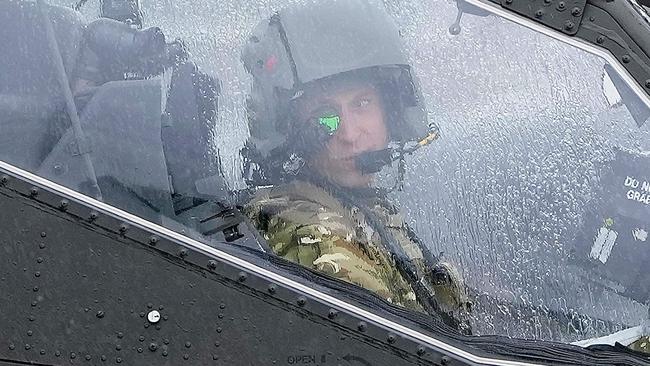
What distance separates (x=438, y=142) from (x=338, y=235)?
36 cm

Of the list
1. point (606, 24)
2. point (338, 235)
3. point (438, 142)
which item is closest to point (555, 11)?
point (606, 24)

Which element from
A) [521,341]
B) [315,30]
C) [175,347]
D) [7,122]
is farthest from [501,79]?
[7,122]

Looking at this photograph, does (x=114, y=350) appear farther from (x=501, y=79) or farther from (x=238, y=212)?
(x=501, y=79)

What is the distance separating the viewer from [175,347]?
2.30 metres

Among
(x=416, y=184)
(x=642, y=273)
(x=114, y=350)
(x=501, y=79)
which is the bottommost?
(x=114, y=350)

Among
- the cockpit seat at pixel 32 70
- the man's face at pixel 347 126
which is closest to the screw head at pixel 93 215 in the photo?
the cockpit seat at pixel 32 70

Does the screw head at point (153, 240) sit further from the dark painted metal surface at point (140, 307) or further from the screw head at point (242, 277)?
the screw head at point (242, 277)

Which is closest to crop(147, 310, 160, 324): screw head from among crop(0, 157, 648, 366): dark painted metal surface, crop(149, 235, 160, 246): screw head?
crop(0, 157, 648, 366): dark painted metal surface

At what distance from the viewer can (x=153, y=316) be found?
7.54ft

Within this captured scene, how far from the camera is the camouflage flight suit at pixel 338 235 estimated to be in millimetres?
2480

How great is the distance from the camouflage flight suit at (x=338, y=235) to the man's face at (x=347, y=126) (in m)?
0.07

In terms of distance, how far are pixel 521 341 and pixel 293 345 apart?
611mm

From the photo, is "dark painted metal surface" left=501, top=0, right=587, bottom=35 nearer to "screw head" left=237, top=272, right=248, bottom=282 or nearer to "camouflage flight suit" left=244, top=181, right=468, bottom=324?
"camouflage flight suit" left=244, top=181, right=468, bottom=324

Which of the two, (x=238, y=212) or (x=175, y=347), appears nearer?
(x=175, y=347)
